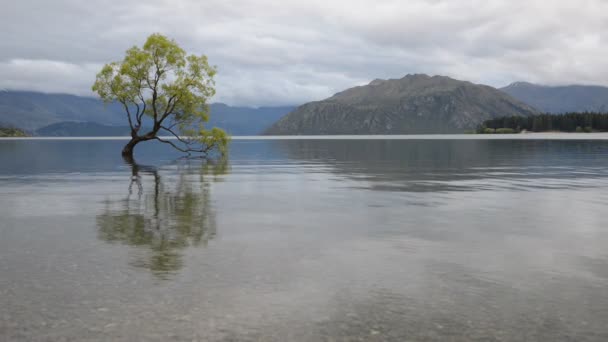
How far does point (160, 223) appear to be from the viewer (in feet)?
62.7

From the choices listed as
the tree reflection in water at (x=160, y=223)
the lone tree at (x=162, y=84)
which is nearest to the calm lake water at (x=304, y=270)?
the tree reflection in water at (x=160, y=223)

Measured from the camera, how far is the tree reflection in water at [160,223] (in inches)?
545

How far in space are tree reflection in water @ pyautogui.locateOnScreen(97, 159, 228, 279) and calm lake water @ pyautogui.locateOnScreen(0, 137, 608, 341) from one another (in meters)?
0.08

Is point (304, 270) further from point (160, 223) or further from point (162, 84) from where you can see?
point (162, 84)

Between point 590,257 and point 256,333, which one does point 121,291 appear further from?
point 590,257

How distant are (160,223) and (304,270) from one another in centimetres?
845

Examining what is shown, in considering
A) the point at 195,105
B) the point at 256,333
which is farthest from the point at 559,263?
the point at 195,105

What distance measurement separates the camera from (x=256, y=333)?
28.9ft

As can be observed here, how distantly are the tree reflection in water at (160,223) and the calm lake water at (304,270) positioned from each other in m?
0.08

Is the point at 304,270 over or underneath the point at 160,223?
underneath

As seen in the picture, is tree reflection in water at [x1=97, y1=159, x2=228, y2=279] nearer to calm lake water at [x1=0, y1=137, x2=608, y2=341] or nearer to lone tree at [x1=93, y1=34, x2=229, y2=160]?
calm lake water at [x1=0, y1=137, x2=608, y2=341]

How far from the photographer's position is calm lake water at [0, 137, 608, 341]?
9086mm

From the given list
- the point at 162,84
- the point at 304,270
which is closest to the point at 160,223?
the point at 304,270

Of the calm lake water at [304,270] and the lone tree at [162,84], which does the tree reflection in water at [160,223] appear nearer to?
the calm lake water at [304,270]
